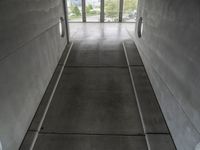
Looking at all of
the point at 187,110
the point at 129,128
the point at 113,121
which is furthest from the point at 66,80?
the point at 187,110

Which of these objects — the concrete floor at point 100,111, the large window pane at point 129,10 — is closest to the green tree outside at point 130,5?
the large window pane at point 129,10

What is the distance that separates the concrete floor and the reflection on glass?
7152 mm

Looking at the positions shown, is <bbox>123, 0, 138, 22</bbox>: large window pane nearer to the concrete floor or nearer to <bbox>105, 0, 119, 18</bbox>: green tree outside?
<bbox>105, 0, 119, 18</bbox>: green tree outside

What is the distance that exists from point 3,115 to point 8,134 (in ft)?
0.80

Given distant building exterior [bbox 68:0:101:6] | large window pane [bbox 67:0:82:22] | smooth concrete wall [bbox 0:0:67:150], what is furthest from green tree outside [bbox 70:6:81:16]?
smooth concrete wall [bbox 0:0:67:150]

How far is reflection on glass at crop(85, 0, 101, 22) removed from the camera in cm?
1026

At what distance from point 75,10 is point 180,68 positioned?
31.9ft

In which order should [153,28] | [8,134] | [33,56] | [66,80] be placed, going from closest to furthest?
[8,134], [33,56], [153,28], [66,80]

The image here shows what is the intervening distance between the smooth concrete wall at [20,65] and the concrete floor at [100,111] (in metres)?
0.26

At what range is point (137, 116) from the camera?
2.60 meters

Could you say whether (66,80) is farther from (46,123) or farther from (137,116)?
(137,116)

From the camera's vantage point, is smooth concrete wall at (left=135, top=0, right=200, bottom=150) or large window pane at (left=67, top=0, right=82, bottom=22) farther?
large window pane at (left=67, top=0, right=82, bottom=22)

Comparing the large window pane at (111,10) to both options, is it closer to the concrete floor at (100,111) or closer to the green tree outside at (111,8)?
the green tree outside at (111,8)

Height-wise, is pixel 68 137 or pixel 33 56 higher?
pixel 33 56
